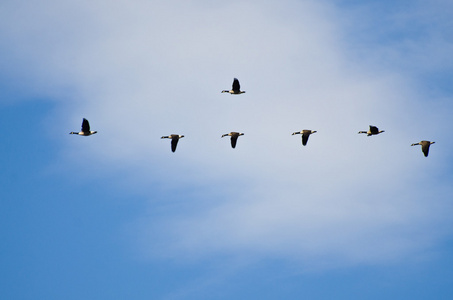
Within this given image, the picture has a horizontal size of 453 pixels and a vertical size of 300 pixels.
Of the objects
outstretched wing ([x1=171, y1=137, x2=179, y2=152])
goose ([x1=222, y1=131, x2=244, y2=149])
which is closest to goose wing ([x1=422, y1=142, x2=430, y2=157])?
goose ([x1=222, y1=131, x2=244, y2=149])

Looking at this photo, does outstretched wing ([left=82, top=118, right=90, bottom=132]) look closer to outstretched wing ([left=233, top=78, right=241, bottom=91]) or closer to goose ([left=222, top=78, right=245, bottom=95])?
goose ([left=222, top=78, right=245, bottom=95])

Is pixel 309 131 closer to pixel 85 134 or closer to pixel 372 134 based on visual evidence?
pixel 372 134

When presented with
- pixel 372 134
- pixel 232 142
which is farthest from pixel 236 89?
pixel 372 134

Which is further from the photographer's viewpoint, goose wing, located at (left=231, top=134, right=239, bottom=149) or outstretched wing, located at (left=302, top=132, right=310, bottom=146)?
goose wing, located at (left=231, top=134, right=239, bottom=149)

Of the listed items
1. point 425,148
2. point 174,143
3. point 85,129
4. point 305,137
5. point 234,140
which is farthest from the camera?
point 234,140

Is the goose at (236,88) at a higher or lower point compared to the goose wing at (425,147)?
higher

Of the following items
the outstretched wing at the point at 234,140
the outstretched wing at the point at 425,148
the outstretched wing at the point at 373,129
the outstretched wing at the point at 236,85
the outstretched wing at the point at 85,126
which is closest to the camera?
the outstretched wing at the point at 85,126

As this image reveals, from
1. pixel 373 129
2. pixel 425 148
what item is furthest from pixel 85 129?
pixel 425 148

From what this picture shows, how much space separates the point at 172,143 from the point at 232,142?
598 centimetres

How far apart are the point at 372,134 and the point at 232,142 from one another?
13332mm

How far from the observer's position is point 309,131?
102938mm

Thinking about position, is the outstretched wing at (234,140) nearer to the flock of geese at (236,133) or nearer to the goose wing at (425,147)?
the flock of geese at (236,133)

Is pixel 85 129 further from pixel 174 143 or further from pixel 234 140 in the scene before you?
pixel 234 140

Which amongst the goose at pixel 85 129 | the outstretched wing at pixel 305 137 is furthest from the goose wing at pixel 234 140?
the goose at pixel 85 129
